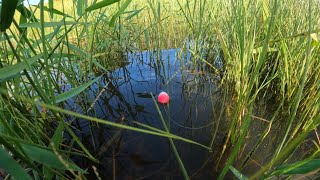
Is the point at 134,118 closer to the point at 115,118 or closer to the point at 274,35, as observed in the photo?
the point at 115,118

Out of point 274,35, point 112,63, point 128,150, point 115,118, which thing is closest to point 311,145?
point 274,35

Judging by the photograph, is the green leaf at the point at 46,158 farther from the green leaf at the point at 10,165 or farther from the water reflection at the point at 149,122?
the water reflection at the point at 149,122

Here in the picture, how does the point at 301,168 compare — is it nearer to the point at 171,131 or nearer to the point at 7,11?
the point at 7,11

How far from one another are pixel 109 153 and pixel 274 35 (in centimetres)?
105

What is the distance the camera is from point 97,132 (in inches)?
43.1

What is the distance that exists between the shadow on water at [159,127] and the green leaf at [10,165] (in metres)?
0.28

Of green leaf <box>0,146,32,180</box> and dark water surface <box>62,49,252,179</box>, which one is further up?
green leaf <box>0,146,32,180</box>

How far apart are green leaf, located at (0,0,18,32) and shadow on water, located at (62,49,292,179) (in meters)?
0.35

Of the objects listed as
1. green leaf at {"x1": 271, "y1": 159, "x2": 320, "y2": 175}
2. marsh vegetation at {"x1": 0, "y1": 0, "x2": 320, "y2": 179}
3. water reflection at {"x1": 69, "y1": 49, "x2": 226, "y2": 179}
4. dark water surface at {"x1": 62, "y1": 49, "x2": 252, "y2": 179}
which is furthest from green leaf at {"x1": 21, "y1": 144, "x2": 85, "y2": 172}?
green leaf at {"x1": 271, "y1": 159, "x2": 320, "y2": 175}

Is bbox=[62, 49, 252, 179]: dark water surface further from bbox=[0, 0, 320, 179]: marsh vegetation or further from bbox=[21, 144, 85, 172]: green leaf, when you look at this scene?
bbox=[21, 144, 85, 172]: green leaf

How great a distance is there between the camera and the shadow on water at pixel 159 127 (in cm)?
91

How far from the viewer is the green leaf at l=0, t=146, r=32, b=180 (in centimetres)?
37

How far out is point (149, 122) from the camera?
118 centimetres

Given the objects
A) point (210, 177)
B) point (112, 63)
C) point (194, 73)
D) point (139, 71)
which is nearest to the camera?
point (210, 177)
